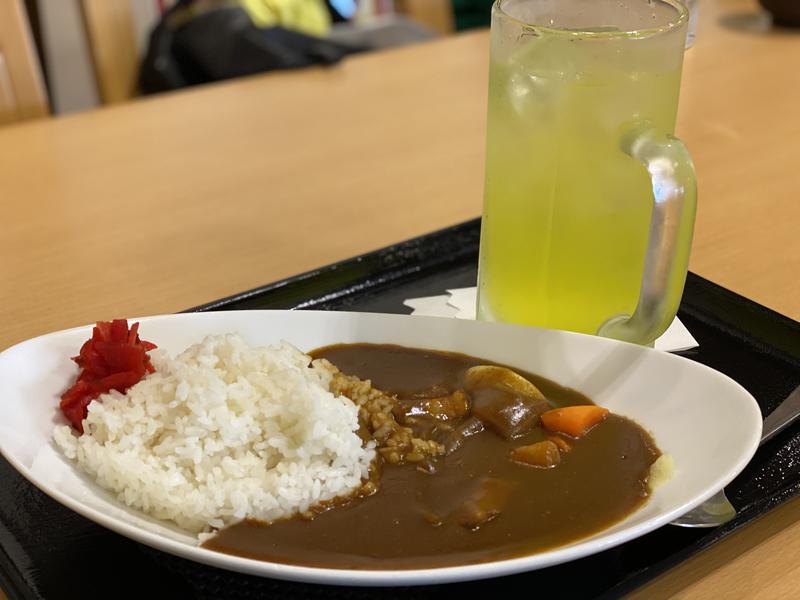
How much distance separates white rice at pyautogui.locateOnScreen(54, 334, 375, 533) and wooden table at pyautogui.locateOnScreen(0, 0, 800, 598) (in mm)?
480

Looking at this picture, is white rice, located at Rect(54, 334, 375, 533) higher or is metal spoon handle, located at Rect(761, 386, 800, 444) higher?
white rice, located at Rect(54, 334, 375, 533)

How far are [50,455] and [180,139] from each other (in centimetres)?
124

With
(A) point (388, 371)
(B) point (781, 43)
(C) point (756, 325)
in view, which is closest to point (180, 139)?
(A) point (388, 371)

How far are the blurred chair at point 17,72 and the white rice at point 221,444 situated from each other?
5.40ft

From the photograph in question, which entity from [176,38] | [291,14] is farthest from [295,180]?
[291,14]

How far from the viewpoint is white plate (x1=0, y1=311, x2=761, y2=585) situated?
0.78 metres

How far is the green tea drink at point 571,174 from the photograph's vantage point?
1.07 metres

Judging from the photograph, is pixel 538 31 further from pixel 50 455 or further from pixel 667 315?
pixel 50 455

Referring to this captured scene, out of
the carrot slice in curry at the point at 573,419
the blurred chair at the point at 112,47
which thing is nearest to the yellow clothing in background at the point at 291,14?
the blurred chair at the point at 112,47

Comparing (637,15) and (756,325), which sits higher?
(637,15)

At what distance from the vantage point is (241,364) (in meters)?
0.98

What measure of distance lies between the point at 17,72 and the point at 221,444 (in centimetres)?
178

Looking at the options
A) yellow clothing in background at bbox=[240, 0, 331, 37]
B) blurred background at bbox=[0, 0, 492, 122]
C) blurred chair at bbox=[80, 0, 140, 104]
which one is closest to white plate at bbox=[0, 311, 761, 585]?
blurred background at bbox=[0, 0, 492, 122]

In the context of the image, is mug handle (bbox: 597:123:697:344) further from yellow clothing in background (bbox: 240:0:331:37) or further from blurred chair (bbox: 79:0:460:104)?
yellow clothing in background (bbox: 240:0:331:37)
